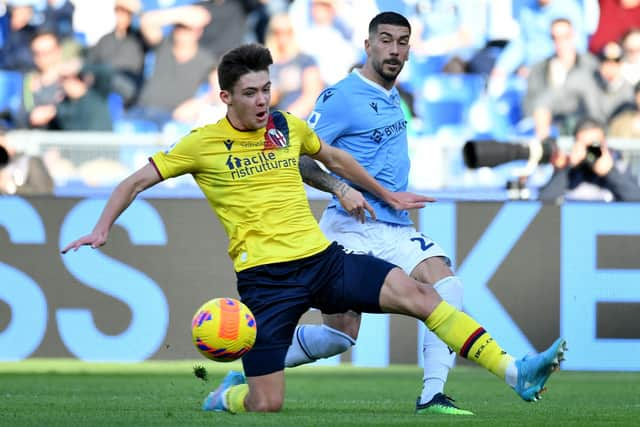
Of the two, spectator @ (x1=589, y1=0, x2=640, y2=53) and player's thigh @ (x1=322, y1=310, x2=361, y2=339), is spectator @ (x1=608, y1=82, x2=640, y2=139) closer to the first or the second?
spectator @ (x1=589, y1=0, x2=640, y2=53)

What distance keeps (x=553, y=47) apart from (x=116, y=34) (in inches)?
206

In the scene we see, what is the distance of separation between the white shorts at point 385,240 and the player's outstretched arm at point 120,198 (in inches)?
62.6

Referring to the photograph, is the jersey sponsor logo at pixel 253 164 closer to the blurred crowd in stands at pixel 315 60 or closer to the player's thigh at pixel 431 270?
the player's thigh at pixel 431 270

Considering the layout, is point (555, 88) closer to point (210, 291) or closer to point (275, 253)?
point (210, 291)

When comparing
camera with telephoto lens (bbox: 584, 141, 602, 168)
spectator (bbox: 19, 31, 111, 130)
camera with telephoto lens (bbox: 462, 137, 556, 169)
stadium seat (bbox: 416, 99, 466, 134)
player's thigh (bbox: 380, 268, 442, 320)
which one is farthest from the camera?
stadium seat (bbox: 416, 99, 466, 134)

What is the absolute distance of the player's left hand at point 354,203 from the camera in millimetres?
7145

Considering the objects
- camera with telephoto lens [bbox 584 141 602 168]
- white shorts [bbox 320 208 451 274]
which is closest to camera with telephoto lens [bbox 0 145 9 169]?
camera with telephoto lens [bbox 584 141 602 168]

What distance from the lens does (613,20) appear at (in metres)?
15.8

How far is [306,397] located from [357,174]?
2.25 m

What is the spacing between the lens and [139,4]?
627 inches

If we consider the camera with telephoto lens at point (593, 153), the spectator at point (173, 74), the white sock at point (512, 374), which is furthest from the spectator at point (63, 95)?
the white sock at point (512, 374)

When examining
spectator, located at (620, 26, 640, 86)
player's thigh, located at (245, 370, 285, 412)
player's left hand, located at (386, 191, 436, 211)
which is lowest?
player's thigh, located at (245, 370, 285, 412)

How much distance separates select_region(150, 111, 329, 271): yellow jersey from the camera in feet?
22.9

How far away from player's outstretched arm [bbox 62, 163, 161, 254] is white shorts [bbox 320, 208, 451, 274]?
1590 mm
